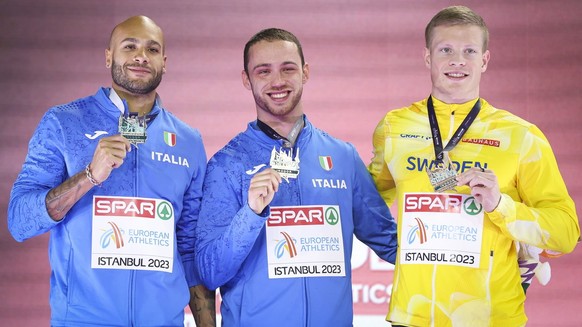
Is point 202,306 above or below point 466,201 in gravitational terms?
below

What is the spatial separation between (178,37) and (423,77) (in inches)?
56.6

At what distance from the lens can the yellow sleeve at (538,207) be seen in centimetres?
280

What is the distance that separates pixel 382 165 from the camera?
3240mm

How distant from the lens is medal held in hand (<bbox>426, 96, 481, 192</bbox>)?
280cm

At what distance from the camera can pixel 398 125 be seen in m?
3.18

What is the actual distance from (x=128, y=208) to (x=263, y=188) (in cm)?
52

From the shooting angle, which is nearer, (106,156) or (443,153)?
(106,156)

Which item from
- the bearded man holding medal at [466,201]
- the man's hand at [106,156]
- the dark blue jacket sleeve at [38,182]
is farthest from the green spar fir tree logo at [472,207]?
the dark blue jacket sleeve at [38,182]

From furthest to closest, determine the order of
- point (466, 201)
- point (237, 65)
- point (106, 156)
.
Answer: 1. point (237, 65)
2. point (466, 201)
3. point (106, 156)

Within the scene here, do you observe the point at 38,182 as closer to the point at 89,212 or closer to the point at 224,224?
the point at 89,212

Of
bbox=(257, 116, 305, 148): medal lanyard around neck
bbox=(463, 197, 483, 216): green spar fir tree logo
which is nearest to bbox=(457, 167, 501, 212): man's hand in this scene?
bbox=(463, 197, 483, 216): green spar fir tree logo

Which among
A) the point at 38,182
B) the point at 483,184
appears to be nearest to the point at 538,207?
the point at 483,184

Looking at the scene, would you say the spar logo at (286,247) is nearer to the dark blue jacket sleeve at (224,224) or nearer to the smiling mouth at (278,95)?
the dark blue jacket sleeve at (224,224)

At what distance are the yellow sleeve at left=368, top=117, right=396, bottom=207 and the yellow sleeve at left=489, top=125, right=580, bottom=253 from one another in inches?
20.8
